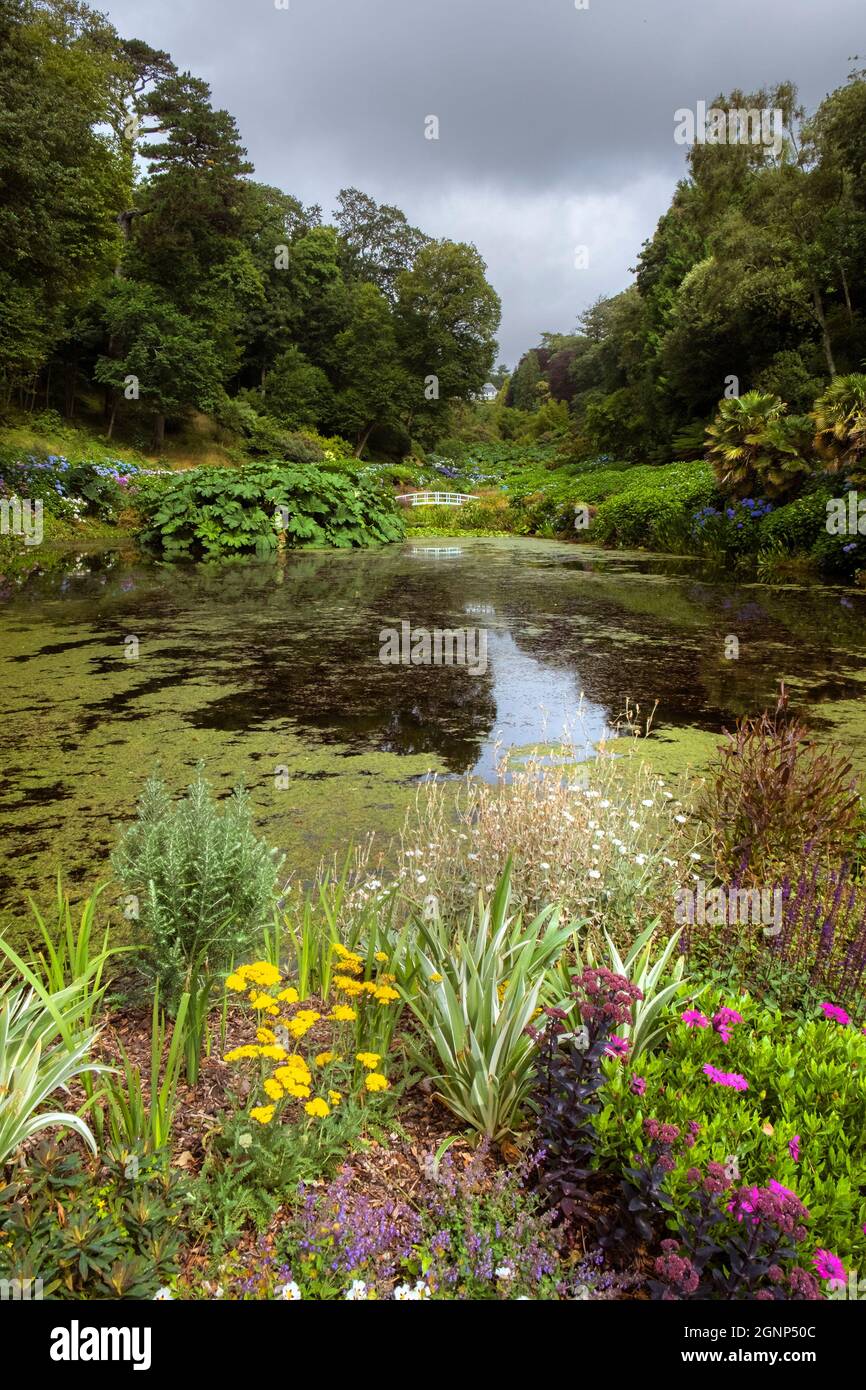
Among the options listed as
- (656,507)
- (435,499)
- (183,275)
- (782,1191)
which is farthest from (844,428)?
(183,275)

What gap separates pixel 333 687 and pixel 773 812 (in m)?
3.33

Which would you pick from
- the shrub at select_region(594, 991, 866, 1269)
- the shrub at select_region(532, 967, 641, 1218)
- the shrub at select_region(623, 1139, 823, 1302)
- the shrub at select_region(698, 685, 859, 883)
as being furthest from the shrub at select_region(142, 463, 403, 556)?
the shrub at select_region(623, 1139, 823, 1302)

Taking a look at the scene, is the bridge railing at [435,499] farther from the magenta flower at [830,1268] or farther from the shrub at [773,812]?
the magenta flower at [830,1268]

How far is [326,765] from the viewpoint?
4.16 metres

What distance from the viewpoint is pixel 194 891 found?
6.99 feet

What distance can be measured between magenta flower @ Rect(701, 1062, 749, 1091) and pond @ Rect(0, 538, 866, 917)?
1766 mm

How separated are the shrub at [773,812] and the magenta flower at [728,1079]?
127cm

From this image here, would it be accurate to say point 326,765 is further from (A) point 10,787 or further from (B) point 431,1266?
(B) point 431,1266

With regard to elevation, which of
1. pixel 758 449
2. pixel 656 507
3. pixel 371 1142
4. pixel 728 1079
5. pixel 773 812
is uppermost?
pixel 758 449

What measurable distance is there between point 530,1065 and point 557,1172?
0.28 meters

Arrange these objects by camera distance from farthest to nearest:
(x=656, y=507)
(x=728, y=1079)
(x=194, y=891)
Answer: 1. (x=656, y=507)
2. (x=194, y=891)
3. (x=728, y=1079)

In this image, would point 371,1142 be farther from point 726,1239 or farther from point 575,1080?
point 726,1239

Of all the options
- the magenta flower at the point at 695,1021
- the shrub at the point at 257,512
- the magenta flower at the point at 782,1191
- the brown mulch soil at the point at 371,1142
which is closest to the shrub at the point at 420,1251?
the brown mulch soil at the point at 371,1142

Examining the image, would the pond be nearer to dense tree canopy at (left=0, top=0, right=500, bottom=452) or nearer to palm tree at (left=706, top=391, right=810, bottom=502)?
palm tree at (left=706, top=391, right=810, bottom=502)
